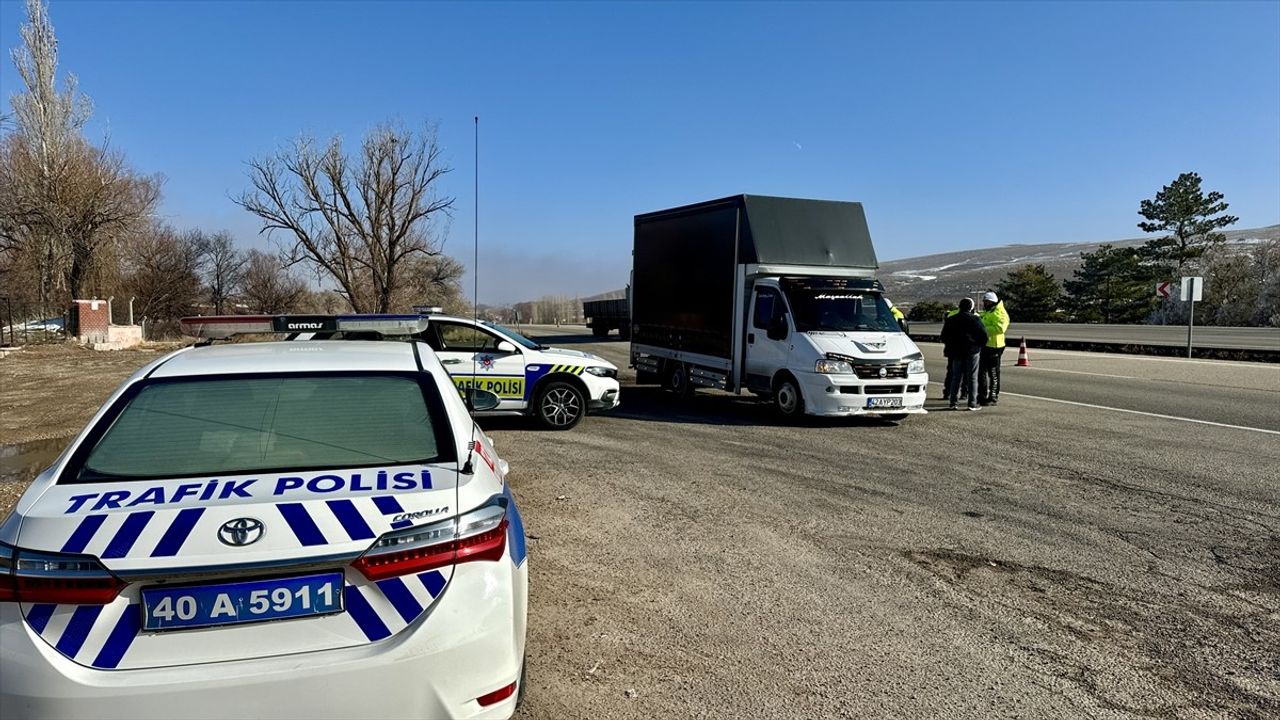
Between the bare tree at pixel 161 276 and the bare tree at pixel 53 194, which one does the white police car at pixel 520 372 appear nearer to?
the bare tree at pixel 53 194

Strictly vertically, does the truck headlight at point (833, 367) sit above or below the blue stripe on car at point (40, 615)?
above

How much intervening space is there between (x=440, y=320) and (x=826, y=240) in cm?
606

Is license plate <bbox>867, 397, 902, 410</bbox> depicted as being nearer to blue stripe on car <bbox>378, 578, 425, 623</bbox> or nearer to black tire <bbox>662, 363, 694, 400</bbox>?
black tire <bbox>662, 363, 694, 400</bbox>

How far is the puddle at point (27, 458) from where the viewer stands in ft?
26.1

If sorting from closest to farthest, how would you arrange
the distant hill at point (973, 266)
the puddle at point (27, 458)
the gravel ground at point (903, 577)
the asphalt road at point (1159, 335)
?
1. the gravel ground at point (903, 577)
2. the puddle at point (27, 458)
3. the asphalt road at point (1159, 335)
4. the distant hill at point (973, 266)

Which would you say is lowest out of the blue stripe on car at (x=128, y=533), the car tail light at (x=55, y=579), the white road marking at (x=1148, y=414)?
the white road marking at (x=1148, y=414)

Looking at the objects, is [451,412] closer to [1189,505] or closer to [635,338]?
[1189,505]

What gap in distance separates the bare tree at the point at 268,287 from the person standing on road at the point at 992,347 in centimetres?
5140

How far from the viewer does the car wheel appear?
13.6m

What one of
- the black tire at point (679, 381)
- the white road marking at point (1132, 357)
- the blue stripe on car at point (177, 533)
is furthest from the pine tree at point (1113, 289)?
the blue stripe on car at point (177, 533)

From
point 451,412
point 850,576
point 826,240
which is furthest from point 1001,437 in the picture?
point 451,412

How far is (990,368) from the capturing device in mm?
12648

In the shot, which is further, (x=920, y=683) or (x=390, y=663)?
(x=920, y=683)

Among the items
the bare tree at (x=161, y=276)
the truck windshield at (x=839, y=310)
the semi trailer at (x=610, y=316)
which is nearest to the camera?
the truck windshield at (x=839, y=310)
